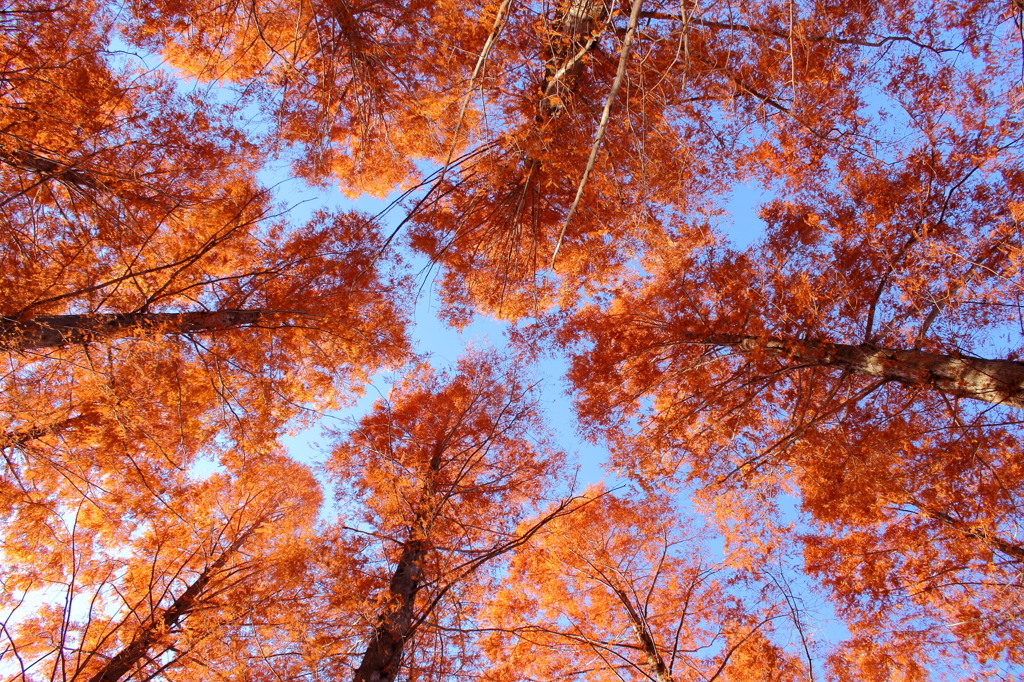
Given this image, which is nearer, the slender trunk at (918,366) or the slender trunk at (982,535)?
the slender trunk at (918,366)

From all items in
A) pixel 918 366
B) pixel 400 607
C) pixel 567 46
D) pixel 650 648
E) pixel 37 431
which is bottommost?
pixel 650 648

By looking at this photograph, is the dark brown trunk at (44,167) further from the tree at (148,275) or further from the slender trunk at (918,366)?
the slender trunk at (918,366)

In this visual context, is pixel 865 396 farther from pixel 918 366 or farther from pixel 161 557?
pixel 161 557

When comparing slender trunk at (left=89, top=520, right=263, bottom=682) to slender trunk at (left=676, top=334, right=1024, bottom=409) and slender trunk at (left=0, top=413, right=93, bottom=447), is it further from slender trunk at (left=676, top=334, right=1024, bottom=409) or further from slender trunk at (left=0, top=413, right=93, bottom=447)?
slender trunk at (left=676, top=334, right=1024, bottom=409)

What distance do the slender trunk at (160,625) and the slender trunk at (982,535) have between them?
9.32m

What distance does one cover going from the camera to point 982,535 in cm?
569

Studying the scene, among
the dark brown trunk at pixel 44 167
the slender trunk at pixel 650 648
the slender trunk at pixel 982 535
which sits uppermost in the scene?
the dark brown trunk at pixel 44 167

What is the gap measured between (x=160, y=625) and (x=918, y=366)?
855cm

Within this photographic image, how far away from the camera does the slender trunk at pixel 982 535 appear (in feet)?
18.0

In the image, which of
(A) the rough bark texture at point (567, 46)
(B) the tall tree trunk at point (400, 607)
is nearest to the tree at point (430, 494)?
(B) the tall tree trunk at point (400, 607)

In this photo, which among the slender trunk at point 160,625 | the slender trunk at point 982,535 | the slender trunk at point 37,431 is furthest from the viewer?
the slender trunk at point 37,431

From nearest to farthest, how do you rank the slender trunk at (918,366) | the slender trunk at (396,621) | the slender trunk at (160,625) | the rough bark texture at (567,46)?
the slender trunk at (918,366) < the slender trunk at (160,625) < the slender trunk at (396,621) < the rough bark texture at (567,46)

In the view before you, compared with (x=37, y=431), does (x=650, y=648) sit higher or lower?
lower

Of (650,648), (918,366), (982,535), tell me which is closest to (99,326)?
(650,648)
